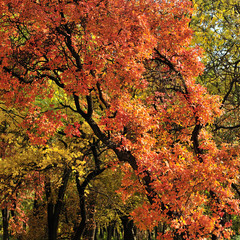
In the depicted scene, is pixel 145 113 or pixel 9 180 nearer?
pixel 145 113

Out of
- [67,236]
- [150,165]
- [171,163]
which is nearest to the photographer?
[171,163]

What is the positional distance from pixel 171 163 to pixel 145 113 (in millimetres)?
1663

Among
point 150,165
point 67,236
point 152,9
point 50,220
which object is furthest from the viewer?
point 67,236

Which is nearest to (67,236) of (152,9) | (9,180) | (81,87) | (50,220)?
(50,220)

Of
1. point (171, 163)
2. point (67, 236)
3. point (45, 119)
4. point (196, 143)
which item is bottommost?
point (67, 236)

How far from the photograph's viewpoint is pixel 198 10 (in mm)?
11914

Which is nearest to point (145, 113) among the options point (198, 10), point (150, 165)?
point (150, 165)

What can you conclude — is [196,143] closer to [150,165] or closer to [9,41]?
[150,165]

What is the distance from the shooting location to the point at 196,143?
9.92 meters

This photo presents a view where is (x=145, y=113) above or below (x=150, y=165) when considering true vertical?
above

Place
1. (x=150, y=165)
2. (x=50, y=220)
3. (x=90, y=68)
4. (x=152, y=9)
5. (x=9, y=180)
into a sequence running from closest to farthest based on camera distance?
(x=150, y=165) → (x=90, y=68) → (x=152, y=9) → (x=9, y=180) → (x=50, y=220)

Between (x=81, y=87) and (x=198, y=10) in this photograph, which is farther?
(x=198, y=10)

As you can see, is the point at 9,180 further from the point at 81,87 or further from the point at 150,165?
the point at 150,165

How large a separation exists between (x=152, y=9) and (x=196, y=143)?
5044 millimetres
